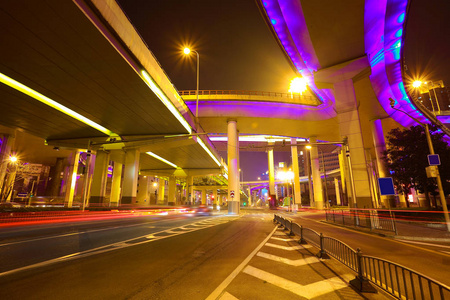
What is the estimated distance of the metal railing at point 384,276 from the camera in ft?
10.9

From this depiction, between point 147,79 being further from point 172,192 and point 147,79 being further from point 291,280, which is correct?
point 172,192

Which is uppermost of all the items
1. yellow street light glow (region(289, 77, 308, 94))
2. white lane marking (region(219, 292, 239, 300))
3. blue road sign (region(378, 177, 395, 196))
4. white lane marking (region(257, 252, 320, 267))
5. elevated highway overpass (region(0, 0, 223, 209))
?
yellow street light glow (region(289, 77, 308, 94))

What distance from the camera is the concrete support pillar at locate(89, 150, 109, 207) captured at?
103 feet

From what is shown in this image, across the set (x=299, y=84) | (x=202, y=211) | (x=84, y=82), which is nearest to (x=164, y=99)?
(x=84, y=82)

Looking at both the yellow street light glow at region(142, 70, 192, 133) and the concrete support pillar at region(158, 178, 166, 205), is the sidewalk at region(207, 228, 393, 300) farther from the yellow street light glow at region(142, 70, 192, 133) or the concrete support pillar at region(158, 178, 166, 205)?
the concrete support pillar at region(158, 178, 166, 205)

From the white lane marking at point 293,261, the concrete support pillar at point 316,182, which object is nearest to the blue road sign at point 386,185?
the white lane marking at point 293,261

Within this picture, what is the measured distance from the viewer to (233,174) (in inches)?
1257

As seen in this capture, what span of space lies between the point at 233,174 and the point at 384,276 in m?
26.9

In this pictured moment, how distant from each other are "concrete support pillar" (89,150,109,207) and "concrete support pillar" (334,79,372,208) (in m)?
31.9

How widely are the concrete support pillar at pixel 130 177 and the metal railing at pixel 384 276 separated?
26.3 meters

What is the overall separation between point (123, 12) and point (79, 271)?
13.1 meters

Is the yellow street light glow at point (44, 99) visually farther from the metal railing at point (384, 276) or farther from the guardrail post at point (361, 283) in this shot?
the guardrail post at point (361, 283)

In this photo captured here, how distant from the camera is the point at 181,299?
4094 mm

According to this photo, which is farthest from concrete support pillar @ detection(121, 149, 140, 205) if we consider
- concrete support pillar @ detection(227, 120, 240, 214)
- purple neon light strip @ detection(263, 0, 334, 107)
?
purple neon light strip @ detection(263, 0, 334, 107)
